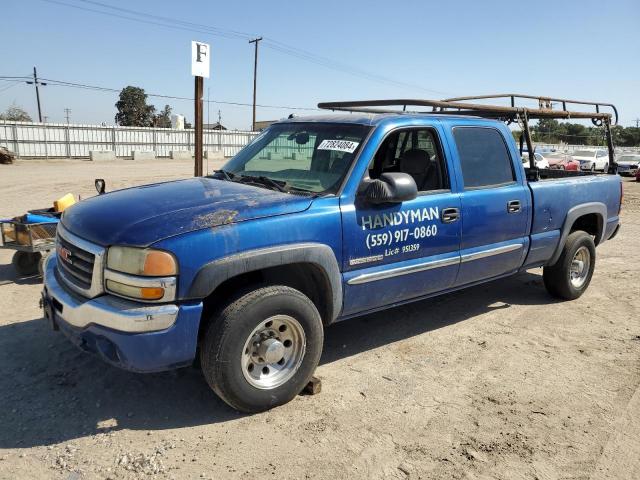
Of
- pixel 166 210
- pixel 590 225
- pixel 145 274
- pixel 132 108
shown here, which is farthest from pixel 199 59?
pixel 132 108

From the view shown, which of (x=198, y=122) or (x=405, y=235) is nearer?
Result: (x=405, y=235)

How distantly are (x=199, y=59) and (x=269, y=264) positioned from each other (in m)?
4.73

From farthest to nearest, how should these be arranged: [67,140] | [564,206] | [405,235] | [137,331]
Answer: [67,140]
[564,206]
[405,235]
[137,331]

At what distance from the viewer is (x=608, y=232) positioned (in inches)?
243

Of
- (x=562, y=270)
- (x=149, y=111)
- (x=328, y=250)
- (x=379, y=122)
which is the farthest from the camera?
(x=149, y=111)

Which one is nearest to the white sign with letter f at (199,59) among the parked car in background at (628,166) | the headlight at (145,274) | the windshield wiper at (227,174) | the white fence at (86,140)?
the windshield wiper at (227,174)

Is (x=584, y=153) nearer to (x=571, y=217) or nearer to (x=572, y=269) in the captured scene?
(x=572, y=269)

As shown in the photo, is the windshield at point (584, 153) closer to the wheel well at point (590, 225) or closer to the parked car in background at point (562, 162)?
the parked car in background at point (562, 162)

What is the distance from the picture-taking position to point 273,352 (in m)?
3.33

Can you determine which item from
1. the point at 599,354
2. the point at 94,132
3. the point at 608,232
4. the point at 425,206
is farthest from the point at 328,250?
the point at 94,132

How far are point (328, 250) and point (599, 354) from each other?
2658 millimetres

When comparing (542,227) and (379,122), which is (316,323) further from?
(542,227)

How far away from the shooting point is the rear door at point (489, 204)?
4.37m

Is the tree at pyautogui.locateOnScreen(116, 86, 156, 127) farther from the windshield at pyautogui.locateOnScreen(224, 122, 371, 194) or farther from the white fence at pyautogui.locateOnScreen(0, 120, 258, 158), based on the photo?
the windshield at pyautogui.locateOnScreen(224, 122, 371, 194)
